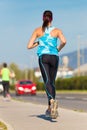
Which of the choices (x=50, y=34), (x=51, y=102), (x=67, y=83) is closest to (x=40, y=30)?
(x=50, y=34)

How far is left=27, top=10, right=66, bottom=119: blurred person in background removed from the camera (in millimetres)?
12633

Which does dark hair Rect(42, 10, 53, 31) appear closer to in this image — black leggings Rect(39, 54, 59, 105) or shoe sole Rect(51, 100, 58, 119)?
black leggings Rect(39, 54, 59, 105)

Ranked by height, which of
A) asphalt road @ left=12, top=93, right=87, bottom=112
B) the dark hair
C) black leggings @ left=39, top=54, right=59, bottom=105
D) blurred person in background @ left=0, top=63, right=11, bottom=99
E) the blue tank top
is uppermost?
the dark hair

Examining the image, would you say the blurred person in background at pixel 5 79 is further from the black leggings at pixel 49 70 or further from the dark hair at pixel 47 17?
the dark hair at pixel 47 17

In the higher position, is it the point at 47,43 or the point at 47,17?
the point at 47,17

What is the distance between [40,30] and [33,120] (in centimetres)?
195

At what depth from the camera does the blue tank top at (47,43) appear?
12.7 m

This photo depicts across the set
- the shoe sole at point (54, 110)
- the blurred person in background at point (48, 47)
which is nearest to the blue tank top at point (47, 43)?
the blurred person in background at point (48, 47)

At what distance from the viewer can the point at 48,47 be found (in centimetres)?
1270

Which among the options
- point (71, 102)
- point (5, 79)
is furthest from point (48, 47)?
point (5, 79)

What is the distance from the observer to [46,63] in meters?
12.7

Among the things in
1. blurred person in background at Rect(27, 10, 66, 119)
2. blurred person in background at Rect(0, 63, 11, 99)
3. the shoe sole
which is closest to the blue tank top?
blurred person in background at Rect(27, 10, 66, 119)

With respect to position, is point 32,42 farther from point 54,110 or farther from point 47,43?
point 54,110

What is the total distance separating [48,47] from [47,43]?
0.29 ft
